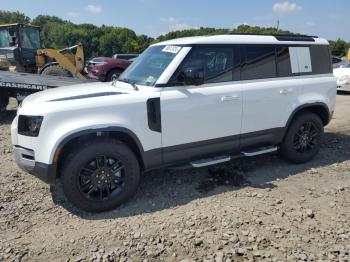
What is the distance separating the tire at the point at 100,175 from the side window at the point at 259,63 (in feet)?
6.50

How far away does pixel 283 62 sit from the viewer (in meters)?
5.03

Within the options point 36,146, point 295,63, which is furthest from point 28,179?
point 295,63

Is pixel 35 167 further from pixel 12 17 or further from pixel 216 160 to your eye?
pixel 12 17

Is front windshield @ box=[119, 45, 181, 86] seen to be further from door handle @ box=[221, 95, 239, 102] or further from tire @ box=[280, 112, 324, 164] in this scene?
tire @ box=[280, 112, 324, 164]

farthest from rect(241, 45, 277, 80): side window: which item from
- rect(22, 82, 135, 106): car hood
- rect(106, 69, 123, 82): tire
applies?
rect(106, 69, 123, 82): tire

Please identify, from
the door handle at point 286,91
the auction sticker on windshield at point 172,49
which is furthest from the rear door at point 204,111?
the door handle at point 286,91

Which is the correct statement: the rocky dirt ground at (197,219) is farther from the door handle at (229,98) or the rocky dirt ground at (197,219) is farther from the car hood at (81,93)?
the car hood at (81,93)

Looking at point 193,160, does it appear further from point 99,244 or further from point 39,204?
point 39,204

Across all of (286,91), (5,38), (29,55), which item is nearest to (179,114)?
(286,91)

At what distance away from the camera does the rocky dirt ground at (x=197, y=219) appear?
323 centimetres

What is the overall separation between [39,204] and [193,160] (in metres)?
1.95

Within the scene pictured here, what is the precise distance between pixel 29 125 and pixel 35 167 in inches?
18.0

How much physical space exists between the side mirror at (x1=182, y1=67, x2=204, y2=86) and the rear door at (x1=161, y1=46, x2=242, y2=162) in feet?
0.24

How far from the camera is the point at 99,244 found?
3354 mm
